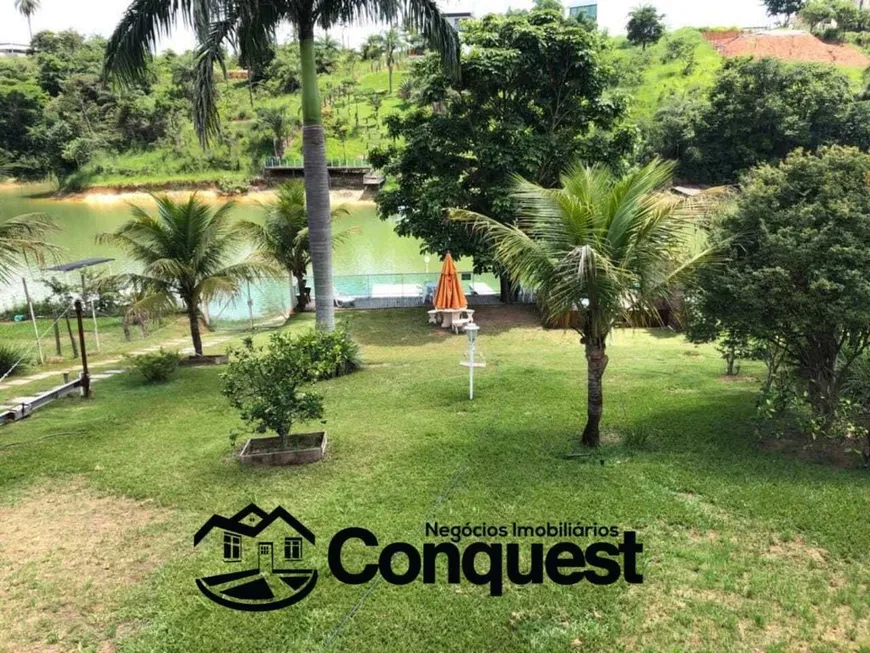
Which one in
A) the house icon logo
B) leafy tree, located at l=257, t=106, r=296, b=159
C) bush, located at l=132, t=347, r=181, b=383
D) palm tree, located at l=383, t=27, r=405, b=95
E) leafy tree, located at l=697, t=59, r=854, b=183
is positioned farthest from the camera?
palm tree, located at l=383, t=27, r=405, b=95

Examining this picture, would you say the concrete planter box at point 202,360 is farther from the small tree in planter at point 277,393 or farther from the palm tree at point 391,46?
the palm tree at point 391,46

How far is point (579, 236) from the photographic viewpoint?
5387mm

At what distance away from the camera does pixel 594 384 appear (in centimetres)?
575

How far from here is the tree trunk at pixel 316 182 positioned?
8484 millimetres

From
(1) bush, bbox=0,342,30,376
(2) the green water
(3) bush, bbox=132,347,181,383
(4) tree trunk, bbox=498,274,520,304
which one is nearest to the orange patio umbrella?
(4) tree trunk, bbox=498,274,520,304

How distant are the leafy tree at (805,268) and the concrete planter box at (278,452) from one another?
4.21 m

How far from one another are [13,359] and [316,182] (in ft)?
21.7

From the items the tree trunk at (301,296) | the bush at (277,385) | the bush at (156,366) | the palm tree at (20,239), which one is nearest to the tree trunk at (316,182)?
the bush at (156,366)

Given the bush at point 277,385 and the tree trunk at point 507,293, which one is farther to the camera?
the tree trunk at point 507,293

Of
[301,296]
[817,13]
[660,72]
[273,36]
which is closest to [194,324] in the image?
[273,36]

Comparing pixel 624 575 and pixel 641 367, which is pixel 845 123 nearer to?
pixel 641 367

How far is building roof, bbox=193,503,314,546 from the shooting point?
4.42 metres

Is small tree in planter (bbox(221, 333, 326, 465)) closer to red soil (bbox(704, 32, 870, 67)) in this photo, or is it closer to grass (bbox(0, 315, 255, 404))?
grass (bbox(0, 315, 255, 404))

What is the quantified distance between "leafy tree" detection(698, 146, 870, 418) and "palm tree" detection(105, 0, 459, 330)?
543cm
